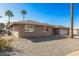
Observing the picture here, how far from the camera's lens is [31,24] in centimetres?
906

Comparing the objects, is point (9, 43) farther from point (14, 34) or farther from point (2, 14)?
point (2, 14)

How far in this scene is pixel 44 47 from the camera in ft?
25.0

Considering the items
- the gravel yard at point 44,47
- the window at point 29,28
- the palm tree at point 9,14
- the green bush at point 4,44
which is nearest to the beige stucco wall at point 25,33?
the window at point 29,28

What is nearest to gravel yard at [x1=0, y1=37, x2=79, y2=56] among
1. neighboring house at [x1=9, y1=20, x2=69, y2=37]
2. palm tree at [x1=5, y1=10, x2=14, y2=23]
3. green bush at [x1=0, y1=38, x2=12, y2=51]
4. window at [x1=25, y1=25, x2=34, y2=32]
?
green bush at [x1=0, y1=38, x2=12, y2=51]

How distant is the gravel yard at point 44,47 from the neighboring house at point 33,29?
39 centimetres

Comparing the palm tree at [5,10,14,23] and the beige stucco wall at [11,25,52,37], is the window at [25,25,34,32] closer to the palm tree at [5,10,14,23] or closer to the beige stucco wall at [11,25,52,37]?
the beige stucco wall at [11,25,52,37]

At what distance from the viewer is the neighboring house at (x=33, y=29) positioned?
26.6ft

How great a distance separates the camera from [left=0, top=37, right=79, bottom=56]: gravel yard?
7359 millimetres

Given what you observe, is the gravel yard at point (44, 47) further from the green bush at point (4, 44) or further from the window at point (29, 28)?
the window at point (29, 28)

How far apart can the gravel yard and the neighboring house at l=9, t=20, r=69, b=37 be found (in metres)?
0.39

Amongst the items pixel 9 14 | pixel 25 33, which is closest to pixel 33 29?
pixel 25 33

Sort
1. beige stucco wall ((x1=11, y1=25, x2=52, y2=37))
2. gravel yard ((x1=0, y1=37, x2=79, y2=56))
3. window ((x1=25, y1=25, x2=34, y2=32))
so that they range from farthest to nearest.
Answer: window ((x1=25, y1=25, x2=34, y2=32)) < beige stucco wall ((x1=11, y1=25, x2=52, y2=37)) < gravel yard ((x1=0, y1=37, x2=79, y2=56))

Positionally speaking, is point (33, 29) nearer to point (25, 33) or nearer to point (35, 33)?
point (35, 33)

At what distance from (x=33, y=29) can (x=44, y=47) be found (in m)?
1.59
